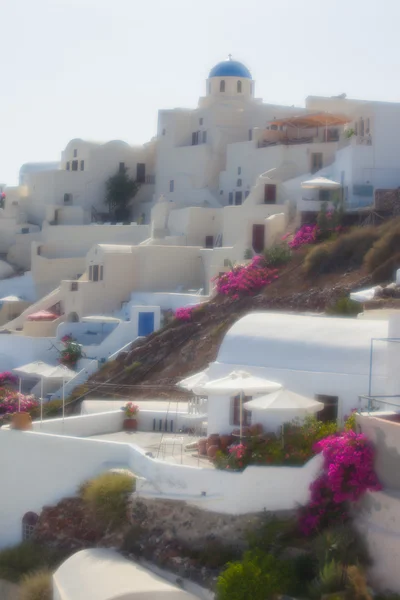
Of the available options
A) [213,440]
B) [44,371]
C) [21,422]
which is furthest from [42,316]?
[213,440]

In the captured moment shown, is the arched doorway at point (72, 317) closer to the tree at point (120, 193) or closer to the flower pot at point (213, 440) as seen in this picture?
the tree at point (120, 193)

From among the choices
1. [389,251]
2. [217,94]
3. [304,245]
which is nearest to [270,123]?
[217,94]

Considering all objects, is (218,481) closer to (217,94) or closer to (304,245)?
(304,245)

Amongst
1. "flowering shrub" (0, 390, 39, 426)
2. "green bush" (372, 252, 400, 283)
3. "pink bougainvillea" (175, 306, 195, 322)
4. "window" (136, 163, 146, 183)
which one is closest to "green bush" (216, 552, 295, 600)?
"flowering shrub" (0, 390, 39, 426)

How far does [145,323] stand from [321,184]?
8634mm

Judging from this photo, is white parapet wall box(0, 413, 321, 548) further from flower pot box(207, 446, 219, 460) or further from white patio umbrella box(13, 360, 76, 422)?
white patio umbrella box(13, 360, 76, 422)

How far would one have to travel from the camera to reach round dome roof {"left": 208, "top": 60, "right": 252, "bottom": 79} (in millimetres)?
52125

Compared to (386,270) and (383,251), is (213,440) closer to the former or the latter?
(386,270)

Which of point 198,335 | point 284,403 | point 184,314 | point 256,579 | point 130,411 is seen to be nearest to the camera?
point 256,579

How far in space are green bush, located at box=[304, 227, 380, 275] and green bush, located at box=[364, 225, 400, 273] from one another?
0.76 m

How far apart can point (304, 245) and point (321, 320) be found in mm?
14447

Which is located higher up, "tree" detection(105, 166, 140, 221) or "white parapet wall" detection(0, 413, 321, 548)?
"tree" detection(105, 166, 140, 221)

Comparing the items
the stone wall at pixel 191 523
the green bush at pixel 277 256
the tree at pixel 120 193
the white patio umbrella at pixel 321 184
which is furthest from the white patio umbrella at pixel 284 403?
the tree at pixel 120 193

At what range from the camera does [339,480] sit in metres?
16.1
